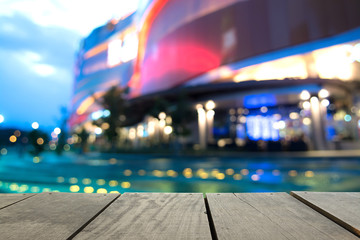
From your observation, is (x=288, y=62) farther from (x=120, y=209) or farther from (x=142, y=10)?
(x=142, y=10)

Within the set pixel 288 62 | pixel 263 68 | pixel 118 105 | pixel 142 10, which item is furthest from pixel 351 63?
pixel 142 10

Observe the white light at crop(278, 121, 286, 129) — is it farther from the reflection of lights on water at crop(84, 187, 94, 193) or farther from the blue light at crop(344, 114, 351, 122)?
the reflection of lights on water at crop(84, 187, 94, 193)

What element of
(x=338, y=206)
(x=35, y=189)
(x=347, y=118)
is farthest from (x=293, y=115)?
(x=338, y=206)

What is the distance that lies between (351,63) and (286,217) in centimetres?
2482

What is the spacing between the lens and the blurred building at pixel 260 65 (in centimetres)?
1923

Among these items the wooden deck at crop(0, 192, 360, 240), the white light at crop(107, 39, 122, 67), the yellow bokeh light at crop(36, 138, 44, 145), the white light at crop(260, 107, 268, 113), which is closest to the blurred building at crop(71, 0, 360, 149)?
the white light at crop(260, 107, 268, 113)

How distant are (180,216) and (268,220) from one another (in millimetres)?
446

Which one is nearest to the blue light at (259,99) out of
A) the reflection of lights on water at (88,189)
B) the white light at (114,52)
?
the reflection of lights on water at (88,189)

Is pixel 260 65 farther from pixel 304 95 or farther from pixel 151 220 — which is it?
pixel 151 220

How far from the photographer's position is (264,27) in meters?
21.7

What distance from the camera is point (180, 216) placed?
47.1 inches

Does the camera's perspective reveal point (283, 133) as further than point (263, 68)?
Yes

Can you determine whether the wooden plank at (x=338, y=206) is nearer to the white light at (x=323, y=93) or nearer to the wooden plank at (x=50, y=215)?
the wooden plank at (x=50, y=215)

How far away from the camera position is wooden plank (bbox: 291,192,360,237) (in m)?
1.06
